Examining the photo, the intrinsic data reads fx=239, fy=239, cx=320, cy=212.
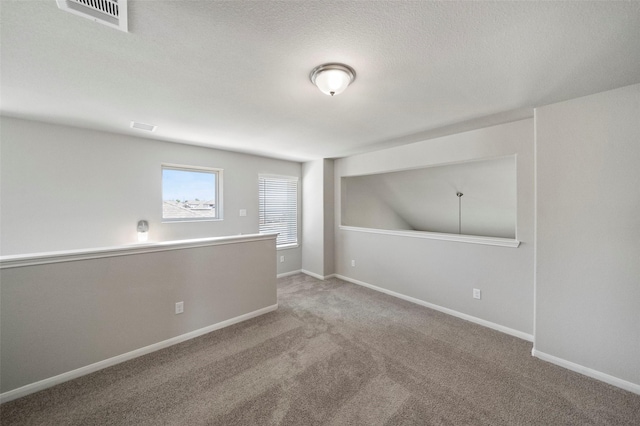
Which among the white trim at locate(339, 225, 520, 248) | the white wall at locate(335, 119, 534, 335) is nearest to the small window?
the white wall at locate(335, 119, 534, 335)

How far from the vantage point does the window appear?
15.5ft

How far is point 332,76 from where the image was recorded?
1649 mm

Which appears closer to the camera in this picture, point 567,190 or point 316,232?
point 567,190

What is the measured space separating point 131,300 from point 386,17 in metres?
2.99

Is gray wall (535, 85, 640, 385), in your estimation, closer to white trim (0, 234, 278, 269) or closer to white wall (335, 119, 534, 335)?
white wall (335, 119, 534, 335)

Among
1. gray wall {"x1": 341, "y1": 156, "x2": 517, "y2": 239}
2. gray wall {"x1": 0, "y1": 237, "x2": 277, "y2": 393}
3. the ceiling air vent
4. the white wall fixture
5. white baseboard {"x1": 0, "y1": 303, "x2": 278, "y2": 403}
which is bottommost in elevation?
white baseboard {"x1": 0, "y1": 303, "x2": 278, "y2": 403}

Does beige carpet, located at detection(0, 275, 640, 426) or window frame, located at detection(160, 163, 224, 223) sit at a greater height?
window frame, located at detection(160, 163, 224, 223)

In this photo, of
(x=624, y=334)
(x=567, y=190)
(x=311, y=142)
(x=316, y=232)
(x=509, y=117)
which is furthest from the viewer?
(x=316, y=232)

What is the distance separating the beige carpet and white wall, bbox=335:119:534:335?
15.6 inches

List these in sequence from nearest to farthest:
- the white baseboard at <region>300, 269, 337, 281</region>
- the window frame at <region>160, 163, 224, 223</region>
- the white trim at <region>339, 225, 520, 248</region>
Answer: the white trim at <region>339, 225, 520, 248</region> < the window frame at <region>160, 163, 224, 223</region> < the white baseboard at <region>300, 269, 337, 281</region>

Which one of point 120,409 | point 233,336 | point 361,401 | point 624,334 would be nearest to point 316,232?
point 233,336

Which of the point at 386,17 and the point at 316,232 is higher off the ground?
the point at 386,17

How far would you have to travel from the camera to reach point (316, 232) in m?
4.84

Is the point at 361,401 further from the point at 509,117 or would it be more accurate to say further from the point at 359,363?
the point at 509,117
